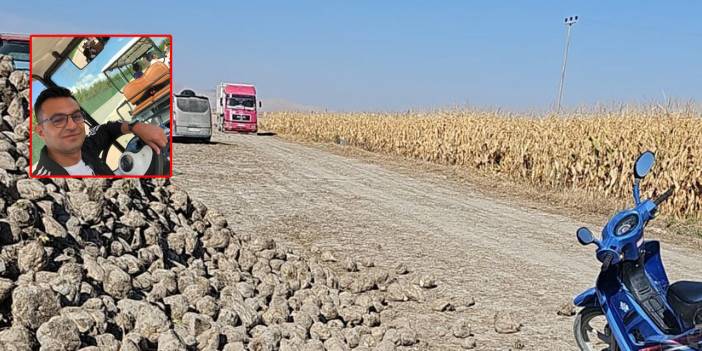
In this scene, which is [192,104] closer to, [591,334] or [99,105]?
[591,334]

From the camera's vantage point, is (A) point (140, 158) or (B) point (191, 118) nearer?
(A) point (140, 158)

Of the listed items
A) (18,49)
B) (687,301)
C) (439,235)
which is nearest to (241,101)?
(439,235)

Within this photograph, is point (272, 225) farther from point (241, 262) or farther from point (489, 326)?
point (489, 326)

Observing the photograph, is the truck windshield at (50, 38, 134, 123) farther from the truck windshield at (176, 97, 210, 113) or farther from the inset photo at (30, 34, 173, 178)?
the truck windshield at (176, 97, 210, 113)

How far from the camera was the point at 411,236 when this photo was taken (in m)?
9.75

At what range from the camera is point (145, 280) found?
190 inches

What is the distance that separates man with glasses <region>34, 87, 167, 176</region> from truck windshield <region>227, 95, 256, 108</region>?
34610 millimetres

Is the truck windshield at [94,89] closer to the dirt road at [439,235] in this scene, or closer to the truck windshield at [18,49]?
the truck windshield at [18,49]

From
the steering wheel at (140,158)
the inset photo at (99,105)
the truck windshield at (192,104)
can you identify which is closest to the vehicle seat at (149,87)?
the inset photo at (99,105)

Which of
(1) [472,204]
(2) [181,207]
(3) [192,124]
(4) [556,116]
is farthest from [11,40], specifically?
(3) [192,124]

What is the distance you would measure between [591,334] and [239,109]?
33.4 metres

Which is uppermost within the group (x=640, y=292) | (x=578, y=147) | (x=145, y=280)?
(x=578, y=147)

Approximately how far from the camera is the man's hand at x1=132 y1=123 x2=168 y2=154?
11.7ft

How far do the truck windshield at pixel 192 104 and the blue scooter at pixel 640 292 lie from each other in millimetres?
21723
